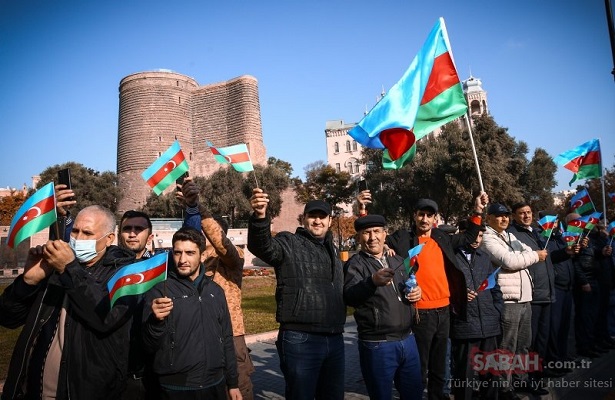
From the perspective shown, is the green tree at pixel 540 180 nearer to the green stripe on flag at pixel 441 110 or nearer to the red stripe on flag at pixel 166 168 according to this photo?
the green stripe on flag at pixel 441 110

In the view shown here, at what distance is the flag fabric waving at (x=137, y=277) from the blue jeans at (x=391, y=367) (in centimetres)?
185

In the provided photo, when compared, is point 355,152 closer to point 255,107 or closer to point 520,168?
point 255,107

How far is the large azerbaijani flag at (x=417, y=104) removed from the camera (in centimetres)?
462

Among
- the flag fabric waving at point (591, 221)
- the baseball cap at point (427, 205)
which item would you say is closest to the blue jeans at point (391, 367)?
the baseball cap at point (427, 205)

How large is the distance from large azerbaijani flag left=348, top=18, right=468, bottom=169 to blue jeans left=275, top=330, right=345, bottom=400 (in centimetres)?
212

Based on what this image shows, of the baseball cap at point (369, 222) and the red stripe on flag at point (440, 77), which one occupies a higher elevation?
the red stripe on flag at point (440, 77)

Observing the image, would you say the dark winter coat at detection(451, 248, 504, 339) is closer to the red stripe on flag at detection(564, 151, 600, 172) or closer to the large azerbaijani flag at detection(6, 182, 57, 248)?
the large azerbaijani flag at detection(6, 182, 57, 248)

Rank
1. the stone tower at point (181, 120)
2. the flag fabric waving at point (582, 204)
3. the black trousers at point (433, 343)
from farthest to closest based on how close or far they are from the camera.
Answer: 1. the stone tower at point (181, 120)
2. the flag fabric waving at point (582, 204)
3. the black trousers at point (433, 343)

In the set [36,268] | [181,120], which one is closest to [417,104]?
[36,268]

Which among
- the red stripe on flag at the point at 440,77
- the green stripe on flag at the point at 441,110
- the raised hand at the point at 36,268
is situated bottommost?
the raised hand at the point at 36,268

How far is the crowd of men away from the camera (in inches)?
101

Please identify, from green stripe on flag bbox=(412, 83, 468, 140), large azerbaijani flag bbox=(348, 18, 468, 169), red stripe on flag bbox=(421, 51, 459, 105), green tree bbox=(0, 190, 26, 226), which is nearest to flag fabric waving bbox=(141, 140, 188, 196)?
large azerbaijani flag bbox=(348, 18, 468, 169)

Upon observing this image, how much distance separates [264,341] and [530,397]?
477 centimetres

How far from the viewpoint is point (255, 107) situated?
186ft
